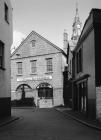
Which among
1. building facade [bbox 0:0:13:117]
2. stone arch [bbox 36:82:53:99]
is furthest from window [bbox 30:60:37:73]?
building facade [bbox 0:0:13:117]

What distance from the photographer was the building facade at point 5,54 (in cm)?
1759

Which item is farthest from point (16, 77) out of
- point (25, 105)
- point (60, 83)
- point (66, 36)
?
point (66, 36)

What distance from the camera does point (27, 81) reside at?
37.8 m

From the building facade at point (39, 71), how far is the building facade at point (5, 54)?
55.0 ft

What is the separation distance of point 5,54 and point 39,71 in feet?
61.4

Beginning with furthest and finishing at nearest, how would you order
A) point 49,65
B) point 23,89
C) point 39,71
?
point 23,89 < point 39,71 < point 49,65

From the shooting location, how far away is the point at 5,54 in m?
18.8

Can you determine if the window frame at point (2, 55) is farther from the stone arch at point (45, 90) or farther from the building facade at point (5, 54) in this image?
the stone arch at point (45, 90)

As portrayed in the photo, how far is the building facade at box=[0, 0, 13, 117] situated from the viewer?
57.7ft

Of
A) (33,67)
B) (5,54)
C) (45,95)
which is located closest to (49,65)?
(33,67)

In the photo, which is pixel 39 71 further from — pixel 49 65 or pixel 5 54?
pixel 5 54

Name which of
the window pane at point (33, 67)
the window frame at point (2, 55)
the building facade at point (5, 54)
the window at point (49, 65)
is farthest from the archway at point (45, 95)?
the window frame at point (2, 55)

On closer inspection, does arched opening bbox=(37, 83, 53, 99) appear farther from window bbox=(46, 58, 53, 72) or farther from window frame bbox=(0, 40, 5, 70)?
window frame bbox=(0, 40, 5, 70)

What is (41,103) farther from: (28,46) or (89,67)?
(89,67)
